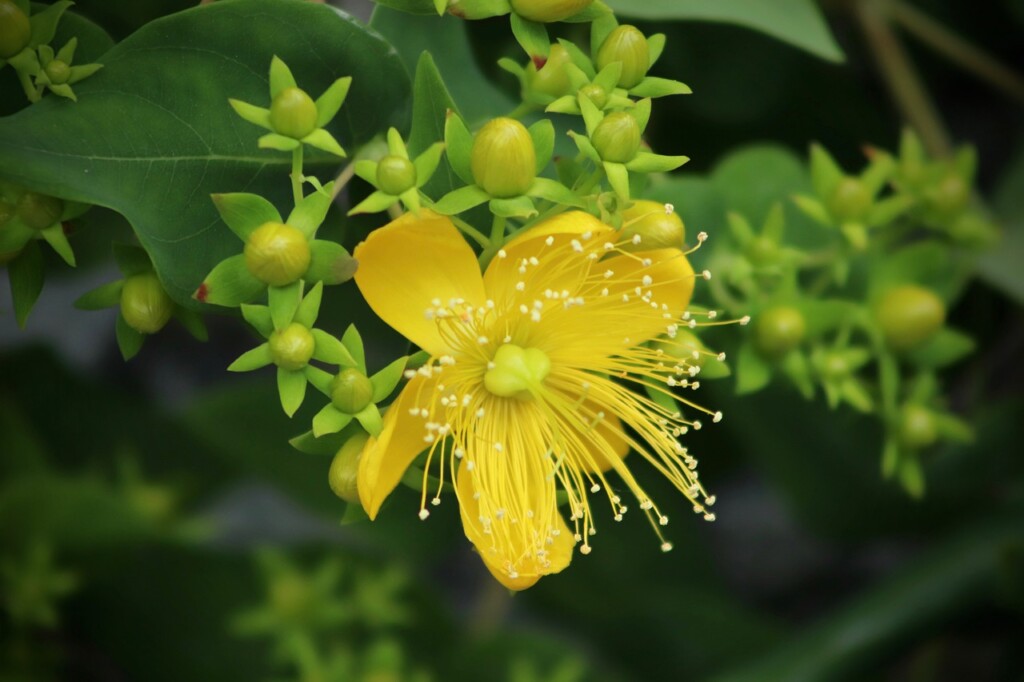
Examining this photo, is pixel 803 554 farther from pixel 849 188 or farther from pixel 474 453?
pixel 474 453

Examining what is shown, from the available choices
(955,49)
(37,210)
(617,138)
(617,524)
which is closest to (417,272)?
(617,138)

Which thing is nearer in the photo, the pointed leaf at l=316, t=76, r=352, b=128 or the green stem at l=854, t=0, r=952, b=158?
the pointed leaf at l=316, t=76, r=352, b=128

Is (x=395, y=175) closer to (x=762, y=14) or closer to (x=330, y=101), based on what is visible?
(x=330, y=101)

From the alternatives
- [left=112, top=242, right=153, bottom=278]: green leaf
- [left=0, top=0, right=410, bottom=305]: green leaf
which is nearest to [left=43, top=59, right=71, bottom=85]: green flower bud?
[left=0, top=0, right=410, bottom=305]: green leaf

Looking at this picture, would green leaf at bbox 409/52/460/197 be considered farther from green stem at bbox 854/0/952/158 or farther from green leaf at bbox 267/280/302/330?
green stem at bbox 854/0/952/158

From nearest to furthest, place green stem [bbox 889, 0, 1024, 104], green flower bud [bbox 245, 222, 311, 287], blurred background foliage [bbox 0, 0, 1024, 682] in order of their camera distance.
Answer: green flower bud [bbox 245, 222, 311, 287], blurred background foliage [bbox 0, 0, 1024, 682], green stem [bbox 889, 0, 1024, 104]

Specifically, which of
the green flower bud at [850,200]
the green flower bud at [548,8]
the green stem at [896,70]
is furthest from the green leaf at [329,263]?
the green stem at [896,70]
